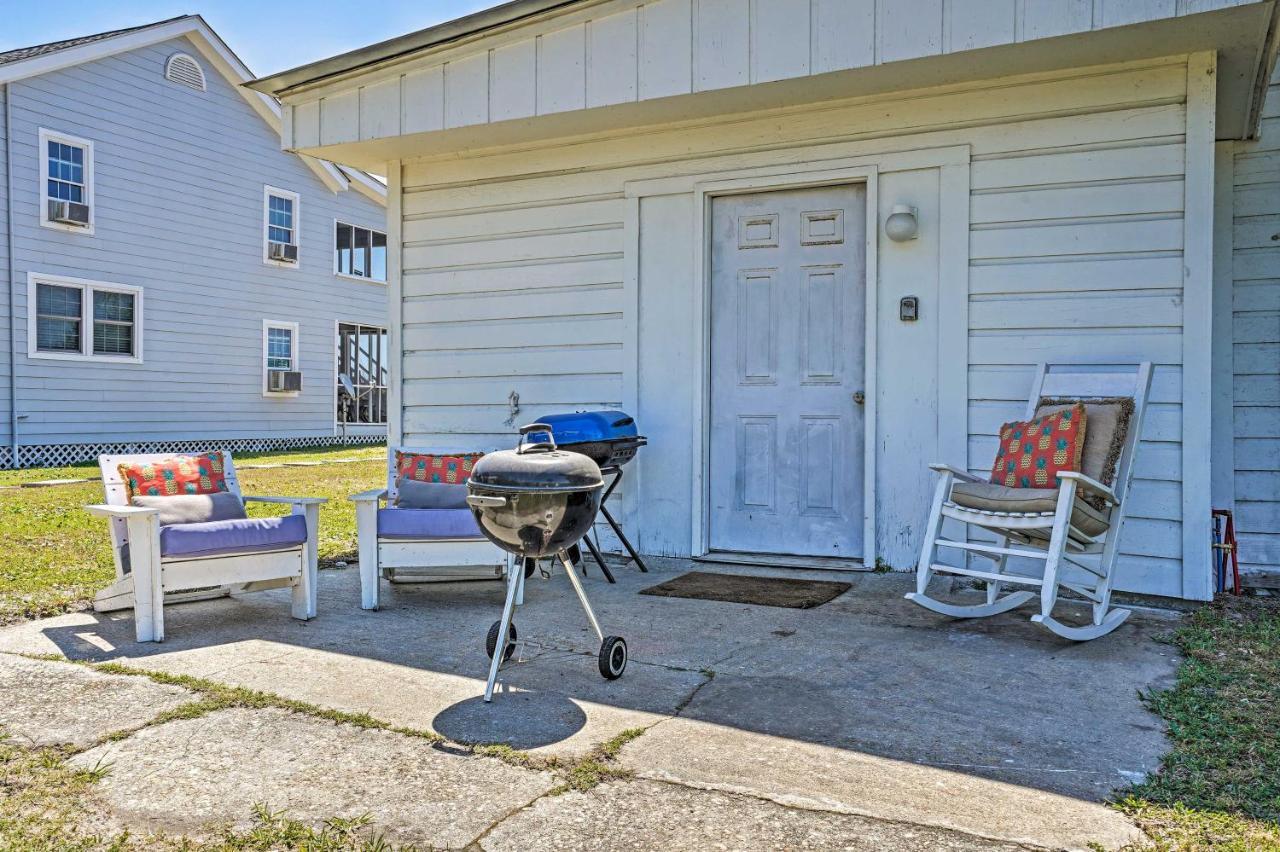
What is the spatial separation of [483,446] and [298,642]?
2.49 meters

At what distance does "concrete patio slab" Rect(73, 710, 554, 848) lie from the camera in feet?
6.37

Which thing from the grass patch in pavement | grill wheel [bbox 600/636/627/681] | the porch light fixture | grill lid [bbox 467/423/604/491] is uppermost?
the porch light fixture

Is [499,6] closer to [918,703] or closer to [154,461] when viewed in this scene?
[154,461]

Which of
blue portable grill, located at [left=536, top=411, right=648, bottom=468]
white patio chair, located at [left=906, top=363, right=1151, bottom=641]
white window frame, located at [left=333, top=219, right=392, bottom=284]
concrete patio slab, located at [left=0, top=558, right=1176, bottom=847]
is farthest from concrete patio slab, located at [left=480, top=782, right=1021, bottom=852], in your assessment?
white window frame, located at [left=333, top=219, right=392, bottom=284]

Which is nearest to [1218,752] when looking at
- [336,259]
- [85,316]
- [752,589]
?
[752,589]

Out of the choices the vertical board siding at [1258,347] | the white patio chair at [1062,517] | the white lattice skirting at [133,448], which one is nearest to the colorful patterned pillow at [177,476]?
the white patio chair at [1062,517]

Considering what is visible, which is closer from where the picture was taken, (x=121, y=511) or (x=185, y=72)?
(x=121, y=511)

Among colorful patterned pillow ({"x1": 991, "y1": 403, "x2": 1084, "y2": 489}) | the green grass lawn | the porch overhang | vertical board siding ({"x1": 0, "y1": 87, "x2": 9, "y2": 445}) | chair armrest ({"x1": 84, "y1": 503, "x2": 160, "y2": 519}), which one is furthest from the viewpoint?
vertical board siding ({"x1": 0, "y1": 87, "x2": 9, "y2": 445})

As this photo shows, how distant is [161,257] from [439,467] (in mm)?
9702

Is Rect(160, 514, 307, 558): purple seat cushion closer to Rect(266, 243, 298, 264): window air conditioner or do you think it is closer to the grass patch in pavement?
the grass patch in pavement

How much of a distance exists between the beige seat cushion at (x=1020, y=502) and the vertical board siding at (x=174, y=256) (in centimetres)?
1097

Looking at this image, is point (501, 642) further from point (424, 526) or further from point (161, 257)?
point (161, 257)

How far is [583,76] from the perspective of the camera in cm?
481

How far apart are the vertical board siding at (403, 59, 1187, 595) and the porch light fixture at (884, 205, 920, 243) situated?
155 mm
